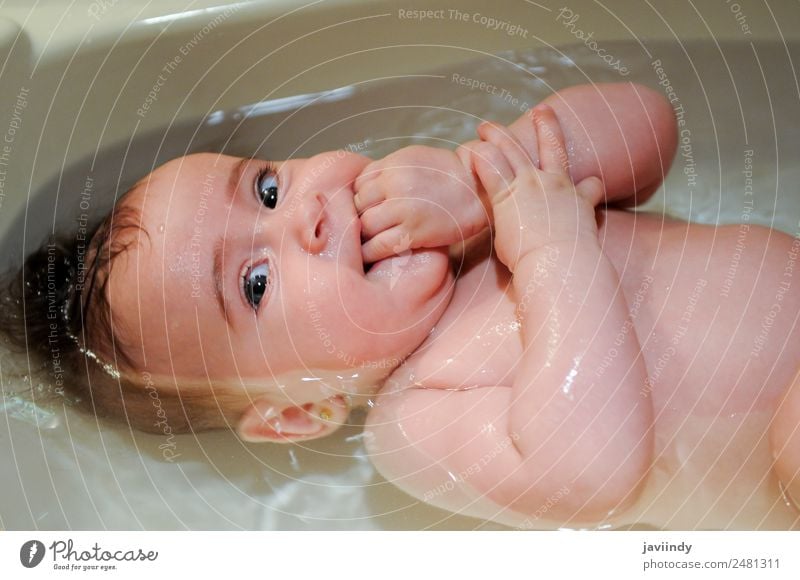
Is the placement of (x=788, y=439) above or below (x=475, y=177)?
below

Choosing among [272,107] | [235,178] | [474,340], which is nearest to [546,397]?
[474,340]

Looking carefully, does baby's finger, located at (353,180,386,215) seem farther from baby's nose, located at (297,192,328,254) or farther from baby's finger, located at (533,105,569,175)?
baby's finger, located at (533,105,569,175)

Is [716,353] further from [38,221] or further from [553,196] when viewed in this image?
[38,221]

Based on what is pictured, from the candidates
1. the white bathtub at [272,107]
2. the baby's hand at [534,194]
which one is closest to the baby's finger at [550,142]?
the baby's hand at [534,194]

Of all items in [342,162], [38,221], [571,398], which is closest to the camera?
[571,398]

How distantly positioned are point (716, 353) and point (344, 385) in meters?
0.32

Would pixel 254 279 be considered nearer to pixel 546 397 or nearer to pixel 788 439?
pixel 546 397

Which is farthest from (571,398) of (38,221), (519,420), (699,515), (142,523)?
(38,221)

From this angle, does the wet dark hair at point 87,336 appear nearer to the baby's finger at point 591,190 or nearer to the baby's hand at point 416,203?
the baby's hand at point 416,203

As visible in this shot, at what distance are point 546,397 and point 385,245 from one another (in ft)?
0.59

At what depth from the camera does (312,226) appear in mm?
650

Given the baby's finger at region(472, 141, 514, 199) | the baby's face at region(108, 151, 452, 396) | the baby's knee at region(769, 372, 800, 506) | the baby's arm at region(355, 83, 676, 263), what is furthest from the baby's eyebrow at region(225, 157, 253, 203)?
the baby's knee at region(769, 372, 800, 506)

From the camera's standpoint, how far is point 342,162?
70 centimetres

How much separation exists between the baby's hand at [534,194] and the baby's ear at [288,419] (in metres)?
0.22
